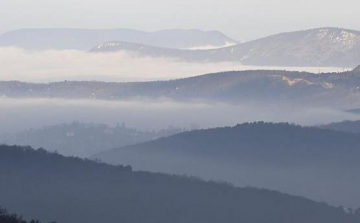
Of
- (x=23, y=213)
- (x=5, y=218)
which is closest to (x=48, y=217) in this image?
(x=23, y=213)

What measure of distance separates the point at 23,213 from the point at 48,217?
416cm

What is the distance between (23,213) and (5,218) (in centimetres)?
7406

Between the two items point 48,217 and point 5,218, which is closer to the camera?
point 5,218

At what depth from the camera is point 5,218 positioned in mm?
125562

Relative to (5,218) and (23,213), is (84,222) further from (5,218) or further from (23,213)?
(5,218)

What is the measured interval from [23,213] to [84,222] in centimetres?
916

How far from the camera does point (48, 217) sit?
19762 cm

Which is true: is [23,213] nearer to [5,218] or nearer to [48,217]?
[48,217]

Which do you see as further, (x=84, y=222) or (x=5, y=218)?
(x=84, y=222)

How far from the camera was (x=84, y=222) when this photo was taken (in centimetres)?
19875

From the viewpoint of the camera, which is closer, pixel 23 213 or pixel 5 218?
pixel 5 218

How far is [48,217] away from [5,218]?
72342mm

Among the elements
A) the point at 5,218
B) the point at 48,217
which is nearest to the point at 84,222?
the point at 48,217
